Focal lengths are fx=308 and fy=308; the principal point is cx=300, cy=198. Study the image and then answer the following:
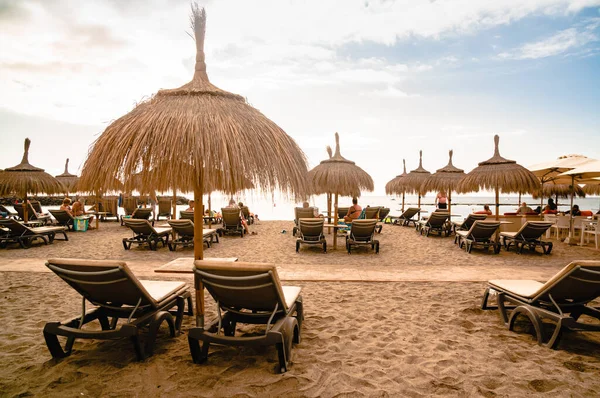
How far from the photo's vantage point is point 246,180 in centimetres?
306

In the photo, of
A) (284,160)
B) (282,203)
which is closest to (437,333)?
(282,203)

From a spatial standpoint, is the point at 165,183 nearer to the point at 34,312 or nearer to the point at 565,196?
the point at 34,312

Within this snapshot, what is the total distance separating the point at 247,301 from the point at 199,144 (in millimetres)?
1481

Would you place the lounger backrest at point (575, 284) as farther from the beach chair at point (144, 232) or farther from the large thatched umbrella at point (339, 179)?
the beach chair at point (144, 232)

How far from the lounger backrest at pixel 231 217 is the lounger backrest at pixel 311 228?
3.64 m

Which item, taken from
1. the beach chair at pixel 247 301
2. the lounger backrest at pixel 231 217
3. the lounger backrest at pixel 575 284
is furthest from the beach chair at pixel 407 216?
the beach chair at pixel 247 301

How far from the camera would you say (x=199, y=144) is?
2.74 metres

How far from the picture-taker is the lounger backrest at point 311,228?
8.80 meters

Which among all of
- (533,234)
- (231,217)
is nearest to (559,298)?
(533,234)

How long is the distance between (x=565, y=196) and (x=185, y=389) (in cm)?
2273

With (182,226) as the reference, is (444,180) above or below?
above

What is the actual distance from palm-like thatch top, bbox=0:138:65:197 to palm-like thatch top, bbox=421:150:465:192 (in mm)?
15374

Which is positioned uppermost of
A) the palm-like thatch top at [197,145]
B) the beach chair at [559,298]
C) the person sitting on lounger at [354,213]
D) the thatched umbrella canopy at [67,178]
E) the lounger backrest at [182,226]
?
the thatched umbrella canopy at [67,178]

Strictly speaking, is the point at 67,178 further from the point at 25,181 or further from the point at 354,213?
the point at 354,213
